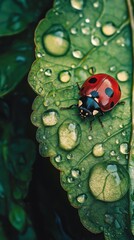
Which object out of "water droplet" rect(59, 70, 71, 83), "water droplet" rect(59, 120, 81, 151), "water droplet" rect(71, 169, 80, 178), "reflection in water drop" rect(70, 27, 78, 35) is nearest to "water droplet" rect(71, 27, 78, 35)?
"reflection in water drop" rect(70, 27, 78, 35)

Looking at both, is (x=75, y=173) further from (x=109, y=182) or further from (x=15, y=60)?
(x=15, y=60)

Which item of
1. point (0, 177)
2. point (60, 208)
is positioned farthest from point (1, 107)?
point (60, 208)

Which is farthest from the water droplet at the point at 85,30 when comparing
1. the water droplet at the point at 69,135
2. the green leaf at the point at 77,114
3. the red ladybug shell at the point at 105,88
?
the water droplet at the point at 69,135

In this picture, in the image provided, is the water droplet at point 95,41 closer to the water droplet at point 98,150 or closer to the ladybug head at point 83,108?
the ladybug head at point 83,108

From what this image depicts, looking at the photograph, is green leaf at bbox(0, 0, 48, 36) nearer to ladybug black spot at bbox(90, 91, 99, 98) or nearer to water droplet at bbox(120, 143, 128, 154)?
ladybug black spot at bbox(90, 91, 99, 98)

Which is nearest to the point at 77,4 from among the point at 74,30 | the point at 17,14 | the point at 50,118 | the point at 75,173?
the point at 74,30

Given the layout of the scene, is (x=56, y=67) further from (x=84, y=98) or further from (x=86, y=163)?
(x=86, y=163)
